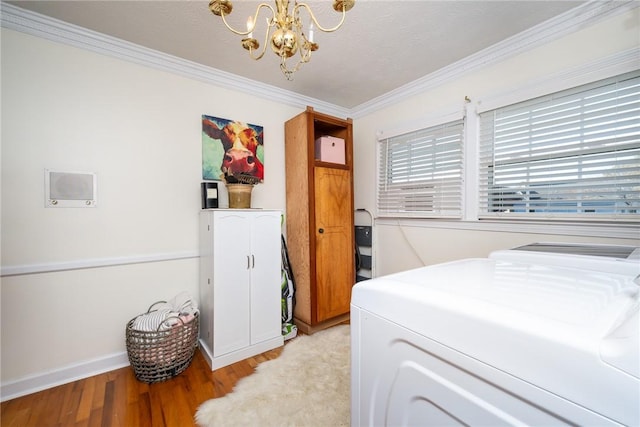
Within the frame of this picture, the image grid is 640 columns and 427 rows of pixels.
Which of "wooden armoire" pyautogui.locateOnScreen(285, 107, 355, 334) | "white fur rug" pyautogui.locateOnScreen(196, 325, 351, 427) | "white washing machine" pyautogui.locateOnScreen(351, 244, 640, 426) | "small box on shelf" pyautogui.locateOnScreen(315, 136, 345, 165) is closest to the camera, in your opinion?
"white washing machine" pyautogui.locateOnScreen(351, 244, 640, 426)

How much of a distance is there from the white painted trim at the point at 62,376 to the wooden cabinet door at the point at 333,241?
1658 millimetres

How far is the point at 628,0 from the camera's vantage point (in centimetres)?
157

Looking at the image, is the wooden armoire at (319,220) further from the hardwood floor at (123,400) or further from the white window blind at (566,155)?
the white window blind at (566,155)

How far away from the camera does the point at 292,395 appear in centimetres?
167

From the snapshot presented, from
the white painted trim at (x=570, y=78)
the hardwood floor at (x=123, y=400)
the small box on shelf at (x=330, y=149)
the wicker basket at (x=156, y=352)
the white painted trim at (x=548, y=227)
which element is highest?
the white painted trim at (x=570, y=78)

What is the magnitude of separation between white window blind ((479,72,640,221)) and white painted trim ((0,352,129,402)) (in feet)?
10.5

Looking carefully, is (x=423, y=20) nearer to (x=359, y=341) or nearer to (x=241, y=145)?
(x=241, y=145)

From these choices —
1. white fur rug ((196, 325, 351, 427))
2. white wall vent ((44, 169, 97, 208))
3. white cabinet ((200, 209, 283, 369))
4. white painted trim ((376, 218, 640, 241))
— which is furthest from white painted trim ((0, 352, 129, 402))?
white painted trim ((376, 218, 640, 241))

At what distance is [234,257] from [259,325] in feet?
2.10

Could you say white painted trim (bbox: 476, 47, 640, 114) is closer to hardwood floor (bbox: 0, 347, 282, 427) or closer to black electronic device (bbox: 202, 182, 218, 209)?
black electronic device (bbox: 202, 182, 218, 209)

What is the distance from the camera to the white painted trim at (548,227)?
1625 millimetres

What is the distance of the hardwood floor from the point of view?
1.51 metres

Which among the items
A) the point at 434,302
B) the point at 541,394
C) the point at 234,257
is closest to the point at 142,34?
the point at 234,257

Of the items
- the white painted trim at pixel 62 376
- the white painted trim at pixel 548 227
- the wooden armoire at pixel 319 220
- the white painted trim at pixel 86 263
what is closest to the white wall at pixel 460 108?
the white painted trim at pixel 548 227
